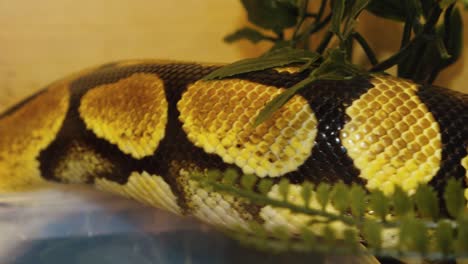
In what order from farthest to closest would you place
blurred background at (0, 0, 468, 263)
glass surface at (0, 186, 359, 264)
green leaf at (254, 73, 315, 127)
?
blurred background at (0, 0, 468, 263) < glass surface at (0, 186, 359, 264) < green leaf at (254, 73, 315, 127)

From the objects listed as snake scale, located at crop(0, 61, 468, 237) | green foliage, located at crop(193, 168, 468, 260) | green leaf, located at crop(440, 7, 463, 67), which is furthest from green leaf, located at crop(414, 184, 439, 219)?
green leaf, located at crop(440, 7, 463, 67)

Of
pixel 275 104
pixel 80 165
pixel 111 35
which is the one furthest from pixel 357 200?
A: pixel 111 35

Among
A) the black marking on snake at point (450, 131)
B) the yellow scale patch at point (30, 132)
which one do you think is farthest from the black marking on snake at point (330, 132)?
the yellow scale patch at point (30, 132)

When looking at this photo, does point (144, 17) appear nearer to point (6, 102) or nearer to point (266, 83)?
point (6, 102)

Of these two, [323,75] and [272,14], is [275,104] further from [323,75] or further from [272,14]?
[272,14]

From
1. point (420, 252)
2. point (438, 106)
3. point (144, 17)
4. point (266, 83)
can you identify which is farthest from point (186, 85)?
point (144, 17)

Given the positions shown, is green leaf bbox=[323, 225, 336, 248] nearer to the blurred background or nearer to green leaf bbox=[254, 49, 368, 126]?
green leaf bbox=[254, 49, 368, 126]

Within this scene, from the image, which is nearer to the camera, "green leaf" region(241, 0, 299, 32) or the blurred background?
"green leaf" region(241, 0, 299, 32)

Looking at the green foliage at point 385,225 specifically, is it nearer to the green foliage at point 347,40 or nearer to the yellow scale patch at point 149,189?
the green foliage at point 347,40
